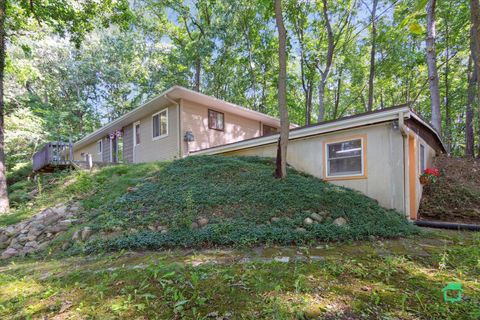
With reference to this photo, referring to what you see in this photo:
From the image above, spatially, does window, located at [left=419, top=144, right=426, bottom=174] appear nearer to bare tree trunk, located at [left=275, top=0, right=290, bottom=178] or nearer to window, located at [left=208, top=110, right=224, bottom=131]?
bare tree trunk, located at [left=275, top=0, right=290, bottom=178]

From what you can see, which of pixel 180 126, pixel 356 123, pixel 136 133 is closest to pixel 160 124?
pixel 180 126

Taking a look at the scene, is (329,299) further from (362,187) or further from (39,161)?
(39,161)

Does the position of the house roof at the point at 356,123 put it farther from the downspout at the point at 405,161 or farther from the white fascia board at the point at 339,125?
the downspout at the point at 405,161

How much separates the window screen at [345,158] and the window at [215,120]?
18.6ft

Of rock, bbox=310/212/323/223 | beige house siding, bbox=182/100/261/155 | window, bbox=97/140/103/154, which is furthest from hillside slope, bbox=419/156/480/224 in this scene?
window, bbox=97/140/103/154

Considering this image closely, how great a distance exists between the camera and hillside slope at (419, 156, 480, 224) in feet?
20.5

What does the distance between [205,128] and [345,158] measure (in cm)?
618

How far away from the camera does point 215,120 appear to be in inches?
431

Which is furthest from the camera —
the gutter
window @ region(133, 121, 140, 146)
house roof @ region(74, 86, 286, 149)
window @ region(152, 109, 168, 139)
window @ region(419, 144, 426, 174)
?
window @ region(133, 121, 140, 146)

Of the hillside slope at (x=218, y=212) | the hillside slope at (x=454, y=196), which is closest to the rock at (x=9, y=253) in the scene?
the hillside slope at (x=218, y=212)

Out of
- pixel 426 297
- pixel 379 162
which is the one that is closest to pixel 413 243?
pixel 426 297

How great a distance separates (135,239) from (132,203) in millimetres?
1397

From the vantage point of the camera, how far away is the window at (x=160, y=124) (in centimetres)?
1038

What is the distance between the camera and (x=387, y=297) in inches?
82.4
